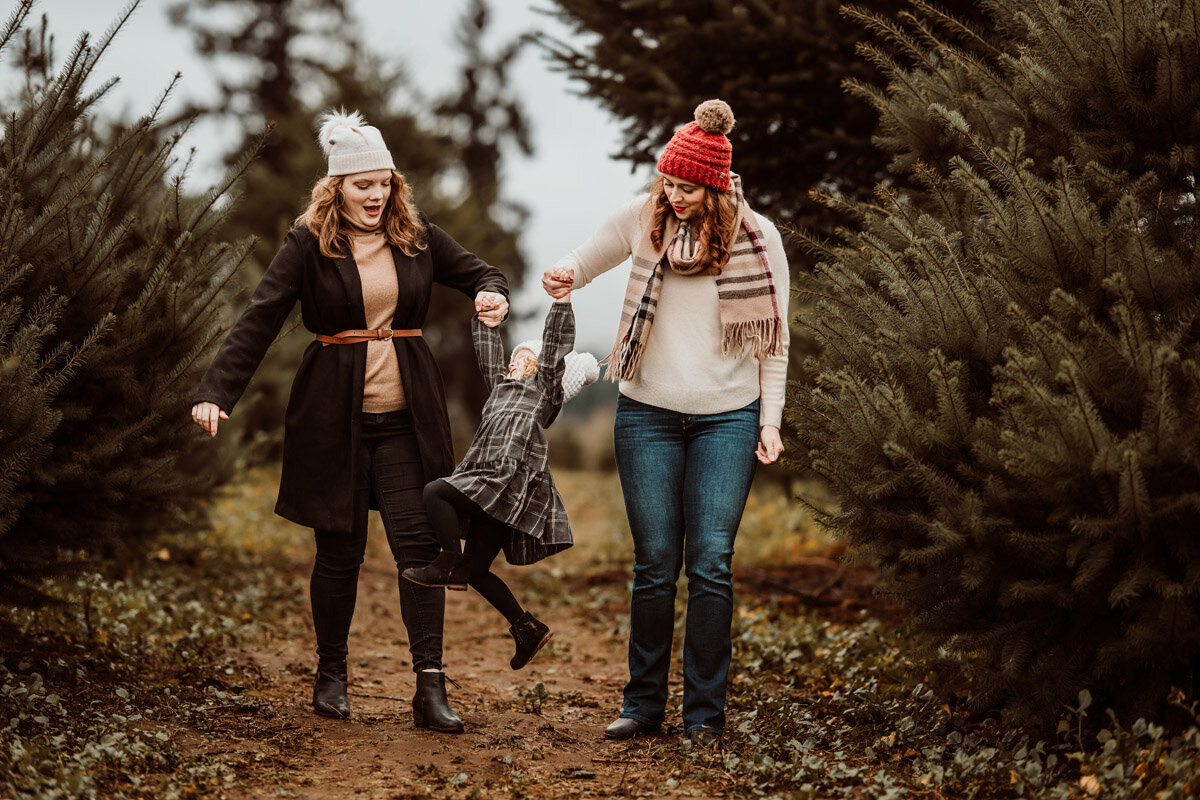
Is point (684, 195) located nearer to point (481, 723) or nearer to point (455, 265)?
point (455, 265)

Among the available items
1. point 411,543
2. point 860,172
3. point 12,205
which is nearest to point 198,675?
point 411,543

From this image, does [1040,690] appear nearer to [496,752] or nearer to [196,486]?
[496,752]

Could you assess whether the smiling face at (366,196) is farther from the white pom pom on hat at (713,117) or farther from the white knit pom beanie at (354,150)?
the white pom pom on hat at (713,117)

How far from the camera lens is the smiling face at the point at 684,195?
13.6 ft

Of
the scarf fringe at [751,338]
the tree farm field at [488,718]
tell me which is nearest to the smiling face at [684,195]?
the scarf fringe at [751,338]

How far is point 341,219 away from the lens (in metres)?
4.54

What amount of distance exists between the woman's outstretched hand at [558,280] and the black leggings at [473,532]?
0.86 metres

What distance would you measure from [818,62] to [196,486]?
4.26 meters

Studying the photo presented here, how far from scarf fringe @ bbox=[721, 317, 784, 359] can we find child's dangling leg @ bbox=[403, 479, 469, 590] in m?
A: 1.17

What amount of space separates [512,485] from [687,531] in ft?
2.30

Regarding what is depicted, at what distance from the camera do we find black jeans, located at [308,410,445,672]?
448 centimetres

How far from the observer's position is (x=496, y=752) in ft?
13.6

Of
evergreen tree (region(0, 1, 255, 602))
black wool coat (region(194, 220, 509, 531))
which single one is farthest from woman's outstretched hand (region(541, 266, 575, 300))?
evergreen tree (region(0, 1, 255, 602))

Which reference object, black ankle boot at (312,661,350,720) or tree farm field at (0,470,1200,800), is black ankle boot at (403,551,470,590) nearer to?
tree farm field at (0,470,1200,800)
